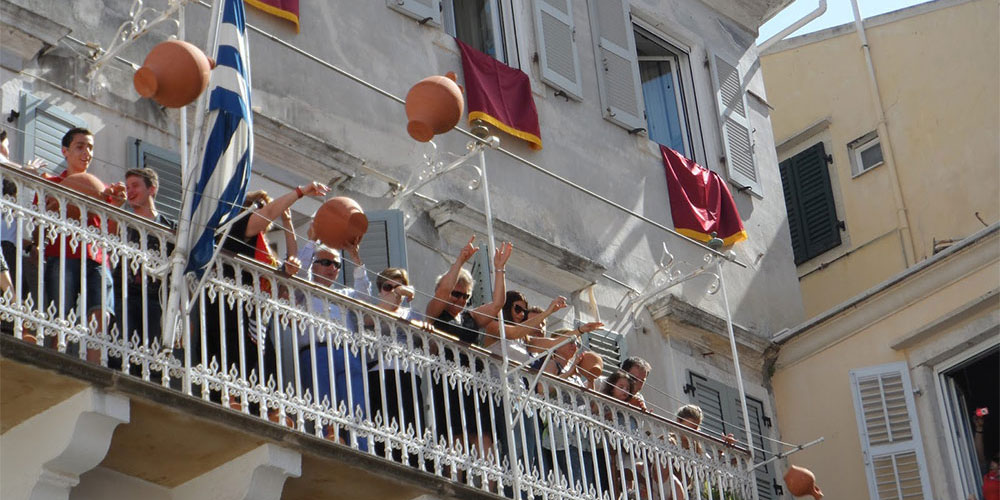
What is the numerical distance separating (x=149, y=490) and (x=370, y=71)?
4380 millimetres

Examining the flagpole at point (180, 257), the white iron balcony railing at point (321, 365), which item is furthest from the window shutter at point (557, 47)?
the flagpole at point (180, 257)

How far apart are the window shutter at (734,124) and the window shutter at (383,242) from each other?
446 cm

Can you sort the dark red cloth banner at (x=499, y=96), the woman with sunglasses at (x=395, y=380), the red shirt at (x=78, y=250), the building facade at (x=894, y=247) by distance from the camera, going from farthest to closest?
the building facade at (x=894, y=247) < the dark red cloth banner at (x=499, y=96) < the woman with sunglasses at (x=395, y=380) < the red shirt at (x=78, y=250)

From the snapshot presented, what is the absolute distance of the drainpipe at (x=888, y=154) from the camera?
17922 mm

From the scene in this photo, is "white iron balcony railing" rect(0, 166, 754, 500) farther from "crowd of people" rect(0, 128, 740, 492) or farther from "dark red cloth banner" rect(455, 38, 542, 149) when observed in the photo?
"dark red cloth banner" rect(455, 38, 542, 149)

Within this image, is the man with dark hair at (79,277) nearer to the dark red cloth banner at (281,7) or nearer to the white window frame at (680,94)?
the dark red cloth banner at (281,7)

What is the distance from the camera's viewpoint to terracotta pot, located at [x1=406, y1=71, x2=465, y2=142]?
1055 centimetres

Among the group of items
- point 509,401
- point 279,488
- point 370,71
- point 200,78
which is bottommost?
point 279,488

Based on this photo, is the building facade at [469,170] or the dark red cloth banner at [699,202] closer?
the building facade at [469,170]

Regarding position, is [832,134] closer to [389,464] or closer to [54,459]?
[389,464]

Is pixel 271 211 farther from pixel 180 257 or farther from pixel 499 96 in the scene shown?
pixel 499 96

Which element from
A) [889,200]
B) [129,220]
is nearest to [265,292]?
[129,220]

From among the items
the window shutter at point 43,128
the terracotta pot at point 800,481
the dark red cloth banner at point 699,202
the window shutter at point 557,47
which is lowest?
the terracotta pot at point 800,481

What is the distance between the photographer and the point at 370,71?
1310 centimetres
